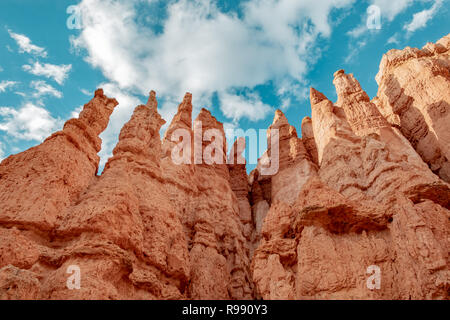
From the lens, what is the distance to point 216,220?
16703 millimetres

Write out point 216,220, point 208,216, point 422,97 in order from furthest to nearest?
point 422,97, point 216,220, point 208,216

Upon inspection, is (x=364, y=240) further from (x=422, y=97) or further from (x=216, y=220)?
(x=422, y=97)

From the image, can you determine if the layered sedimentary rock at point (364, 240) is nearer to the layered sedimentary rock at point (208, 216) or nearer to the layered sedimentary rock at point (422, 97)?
the layered sedimentary rock at point (208, 216)

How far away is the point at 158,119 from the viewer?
1633cm

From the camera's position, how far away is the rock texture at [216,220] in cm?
809

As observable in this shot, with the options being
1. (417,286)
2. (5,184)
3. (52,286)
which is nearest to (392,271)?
(417,286)

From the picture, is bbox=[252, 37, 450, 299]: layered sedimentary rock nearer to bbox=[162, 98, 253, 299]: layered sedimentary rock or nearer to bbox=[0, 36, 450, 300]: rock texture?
bbox=[0, 36, 450, 300]: rock texture

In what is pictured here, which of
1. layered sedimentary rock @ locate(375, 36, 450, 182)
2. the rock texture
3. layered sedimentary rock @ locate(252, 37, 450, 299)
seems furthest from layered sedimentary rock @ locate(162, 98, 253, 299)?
layered sedimentary rock @ locate(375, 36, 450, 182)

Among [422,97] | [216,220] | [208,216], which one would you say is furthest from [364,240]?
[422,97]

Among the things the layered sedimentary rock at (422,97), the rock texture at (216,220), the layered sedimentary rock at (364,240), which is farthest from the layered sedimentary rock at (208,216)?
the layered sedimentary rock at (422,97)

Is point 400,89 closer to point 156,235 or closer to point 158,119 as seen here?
point 158,119

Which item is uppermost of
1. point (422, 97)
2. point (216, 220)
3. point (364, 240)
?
point (422, 97)

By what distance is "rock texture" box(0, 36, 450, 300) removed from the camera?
8.09 metres
